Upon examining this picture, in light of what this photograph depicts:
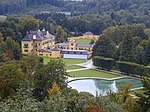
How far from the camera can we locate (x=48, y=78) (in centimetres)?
2191

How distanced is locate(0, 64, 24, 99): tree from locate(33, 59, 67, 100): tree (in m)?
1.39

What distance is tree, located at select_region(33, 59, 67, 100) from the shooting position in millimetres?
21688

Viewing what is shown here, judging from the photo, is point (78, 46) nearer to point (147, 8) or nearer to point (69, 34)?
point (69, 34)

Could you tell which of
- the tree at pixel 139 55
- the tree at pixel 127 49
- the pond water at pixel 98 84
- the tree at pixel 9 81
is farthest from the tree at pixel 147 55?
the tree at pixel 9 81

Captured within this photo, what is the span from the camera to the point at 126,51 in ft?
120

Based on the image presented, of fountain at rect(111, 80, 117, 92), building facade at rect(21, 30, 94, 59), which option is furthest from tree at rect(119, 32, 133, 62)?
building facade at rect(21, 30, 94, 59)

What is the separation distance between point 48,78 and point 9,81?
287cm

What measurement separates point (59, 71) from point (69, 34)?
40.9 m

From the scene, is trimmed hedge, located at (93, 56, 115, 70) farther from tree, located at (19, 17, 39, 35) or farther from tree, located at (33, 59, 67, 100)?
tree, located at (19, 17, 39, 35)

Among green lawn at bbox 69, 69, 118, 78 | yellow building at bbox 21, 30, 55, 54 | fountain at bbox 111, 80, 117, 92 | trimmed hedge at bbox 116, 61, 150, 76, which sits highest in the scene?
yellow building at bbox 21, 30, 55, 54

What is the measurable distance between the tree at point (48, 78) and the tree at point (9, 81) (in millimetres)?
1392

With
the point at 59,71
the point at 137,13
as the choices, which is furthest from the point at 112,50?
the point at 137,13

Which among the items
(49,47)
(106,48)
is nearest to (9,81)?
(106,48)

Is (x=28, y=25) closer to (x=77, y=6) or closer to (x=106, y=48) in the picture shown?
(x=106, y=48)
